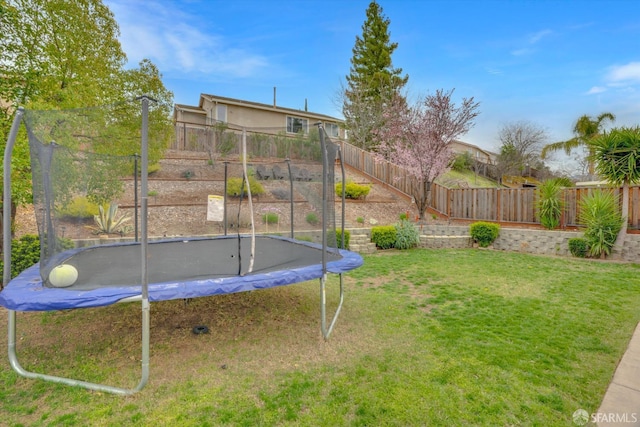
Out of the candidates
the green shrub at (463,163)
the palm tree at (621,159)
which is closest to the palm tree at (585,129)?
the green shrub at (463,163)

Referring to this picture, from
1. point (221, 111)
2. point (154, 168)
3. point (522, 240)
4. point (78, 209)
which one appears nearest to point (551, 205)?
point (522, 240)

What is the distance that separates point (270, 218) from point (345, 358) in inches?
83.2

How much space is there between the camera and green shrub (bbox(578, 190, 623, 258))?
620 centimetres

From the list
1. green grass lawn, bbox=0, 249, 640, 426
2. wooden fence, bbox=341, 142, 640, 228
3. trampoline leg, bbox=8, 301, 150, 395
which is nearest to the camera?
green grass lawn, bbox=0, 249, 640, 426

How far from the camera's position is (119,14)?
6270mm

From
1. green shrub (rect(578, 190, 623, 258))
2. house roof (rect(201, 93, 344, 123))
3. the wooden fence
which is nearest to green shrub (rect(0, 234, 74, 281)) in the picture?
green shrub (rect(578, 190, 623, 258))

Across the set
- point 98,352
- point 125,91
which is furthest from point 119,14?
point 98,352

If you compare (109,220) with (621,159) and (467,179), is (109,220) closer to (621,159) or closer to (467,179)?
(621,159)

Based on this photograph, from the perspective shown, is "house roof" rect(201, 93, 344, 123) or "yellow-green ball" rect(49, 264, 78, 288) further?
"house roof" rect(201, 93, 344, 123)

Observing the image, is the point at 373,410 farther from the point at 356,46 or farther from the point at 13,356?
the point at 356,46

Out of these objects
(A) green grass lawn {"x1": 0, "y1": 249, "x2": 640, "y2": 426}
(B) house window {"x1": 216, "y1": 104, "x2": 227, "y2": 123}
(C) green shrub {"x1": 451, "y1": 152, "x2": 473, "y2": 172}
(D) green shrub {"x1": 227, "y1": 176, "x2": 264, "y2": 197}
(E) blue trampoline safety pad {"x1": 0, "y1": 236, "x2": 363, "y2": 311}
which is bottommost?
(A) green grass lawn {"x1": 0, "y1": 249, "x2": 640, "y2": 426}

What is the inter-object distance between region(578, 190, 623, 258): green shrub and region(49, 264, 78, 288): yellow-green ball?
8.15m

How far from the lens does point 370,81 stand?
59.2 feet

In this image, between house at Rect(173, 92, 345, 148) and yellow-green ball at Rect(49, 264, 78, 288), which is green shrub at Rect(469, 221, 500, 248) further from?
house at Rect(173, 92, 345, 148)
